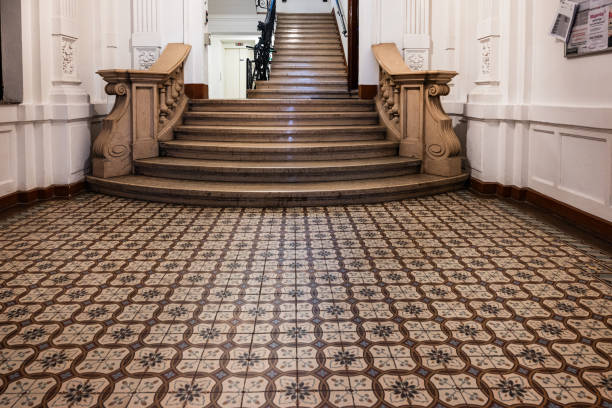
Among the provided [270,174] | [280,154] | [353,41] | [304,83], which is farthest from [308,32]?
[270,174]

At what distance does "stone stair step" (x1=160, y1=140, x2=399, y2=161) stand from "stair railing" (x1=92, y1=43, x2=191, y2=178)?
262 millimetres

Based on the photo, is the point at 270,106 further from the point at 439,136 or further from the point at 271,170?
the point at 439,136

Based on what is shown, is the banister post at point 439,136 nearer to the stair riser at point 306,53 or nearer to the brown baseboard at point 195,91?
the brown baseboard at point 195,91

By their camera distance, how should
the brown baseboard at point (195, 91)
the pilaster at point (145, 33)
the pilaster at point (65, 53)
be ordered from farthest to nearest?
the brown baseboard at point (195, 91) → the pilaster at point (145, 33) → the pilaster at point (65, 53)

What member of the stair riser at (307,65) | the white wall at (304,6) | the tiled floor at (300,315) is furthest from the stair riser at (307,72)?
the tiled floor at (300,315)

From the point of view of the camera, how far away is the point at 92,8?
6301 mm

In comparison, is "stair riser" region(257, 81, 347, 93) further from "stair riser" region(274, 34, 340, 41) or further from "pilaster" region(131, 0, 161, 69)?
"stair riser" region(274, 34, 340, 41)

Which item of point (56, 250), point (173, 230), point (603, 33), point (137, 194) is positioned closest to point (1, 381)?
point (56, 250)

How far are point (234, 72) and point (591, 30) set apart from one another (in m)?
14.1

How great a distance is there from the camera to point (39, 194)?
17.8ft

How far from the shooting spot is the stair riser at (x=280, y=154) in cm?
598

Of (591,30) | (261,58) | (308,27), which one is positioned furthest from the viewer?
(308,27)

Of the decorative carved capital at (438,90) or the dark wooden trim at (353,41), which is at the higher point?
the dark wooden trim at (353,41)

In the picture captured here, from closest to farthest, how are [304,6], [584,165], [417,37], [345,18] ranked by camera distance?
[584,165]
[417,37]
[345,18]
[304,6]
